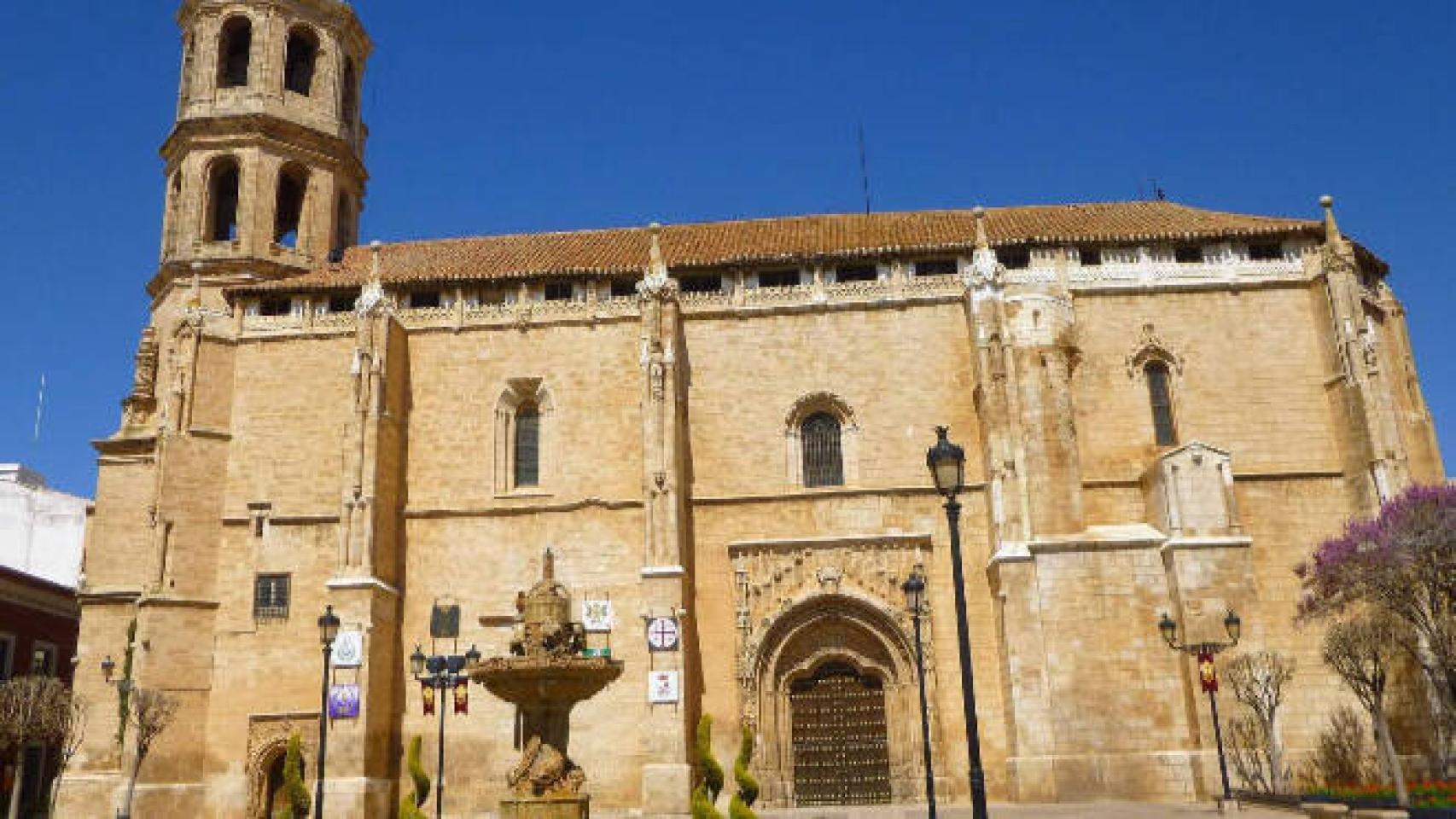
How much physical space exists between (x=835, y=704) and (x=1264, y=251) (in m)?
14.2

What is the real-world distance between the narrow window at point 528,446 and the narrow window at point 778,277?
237 inches

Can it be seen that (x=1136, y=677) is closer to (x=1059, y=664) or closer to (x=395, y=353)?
(x=1059, y=664)

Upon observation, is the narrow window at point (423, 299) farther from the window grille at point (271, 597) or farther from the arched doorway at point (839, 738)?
the arched doorway at point (839, 738)

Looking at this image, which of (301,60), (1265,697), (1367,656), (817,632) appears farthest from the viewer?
(301,60)

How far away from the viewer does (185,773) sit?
967 inches

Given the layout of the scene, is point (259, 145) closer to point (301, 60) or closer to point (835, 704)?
point (301, 60)

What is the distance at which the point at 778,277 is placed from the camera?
1100 inches

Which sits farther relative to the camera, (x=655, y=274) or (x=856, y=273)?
(x=856, y=273)

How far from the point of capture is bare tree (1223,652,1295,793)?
846 inches

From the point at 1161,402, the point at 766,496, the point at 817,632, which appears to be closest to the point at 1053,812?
the point at 817,632

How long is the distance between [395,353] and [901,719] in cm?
1371

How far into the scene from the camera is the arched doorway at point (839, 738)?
24.8m

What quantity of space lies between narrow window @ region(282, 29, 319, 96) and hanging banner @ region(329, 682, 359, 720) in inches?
701

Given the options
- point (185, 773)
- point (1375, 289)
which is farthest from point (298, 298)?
point (1375, 289)
